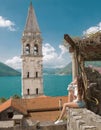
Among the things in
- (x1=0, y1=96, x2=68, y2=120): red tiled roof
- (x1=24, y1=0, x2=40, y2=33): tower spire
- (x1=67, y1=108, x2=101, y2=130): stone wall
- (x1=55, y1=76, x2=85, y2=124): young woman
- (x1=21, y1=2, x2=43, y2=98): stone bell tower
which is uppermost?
(x1=24, y1=0, x2=40, y2=33): tower spire

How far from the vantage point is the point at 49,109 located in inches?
1167

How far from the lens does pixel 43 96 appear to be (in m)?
39.1

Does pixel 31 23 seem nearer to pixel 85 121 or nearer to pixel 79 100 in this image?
pixel 79 100

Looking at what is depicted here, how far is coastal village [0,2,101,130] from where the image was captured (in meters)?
6.16

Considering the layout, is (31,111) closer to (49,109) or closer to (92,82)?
(49,109)

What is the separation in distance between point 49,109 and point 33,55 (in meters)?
17.0

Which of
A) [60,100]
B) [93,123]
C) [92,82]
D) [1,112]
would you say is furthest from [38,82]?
[93,123]

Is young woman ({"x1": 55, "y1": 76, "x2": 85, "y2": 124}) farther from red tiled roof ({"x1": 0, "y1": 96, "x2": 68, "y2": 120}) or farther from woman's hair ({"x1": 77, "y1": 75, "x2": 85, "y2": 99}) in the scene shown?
red tiled roof ({"x1": 0, "y1": 96, "x2": 68, "y2": 120})

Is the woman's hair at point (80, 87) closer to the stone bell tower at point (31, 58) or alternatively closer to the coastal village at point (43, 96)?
the coastal village at point (43, 96)

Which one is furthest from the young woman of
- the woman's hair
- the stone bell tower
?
the stone bell tower

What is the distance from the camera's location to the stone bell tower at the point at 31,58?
148 ft

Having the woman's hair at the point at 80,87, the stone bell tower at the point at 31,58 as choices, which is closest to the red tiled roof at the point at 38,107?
the stone bell tower at the point at 31,58

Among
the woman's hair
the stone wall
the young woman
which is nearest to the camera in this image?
the stone wall

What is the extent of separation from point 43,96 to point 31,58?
27.6ft
